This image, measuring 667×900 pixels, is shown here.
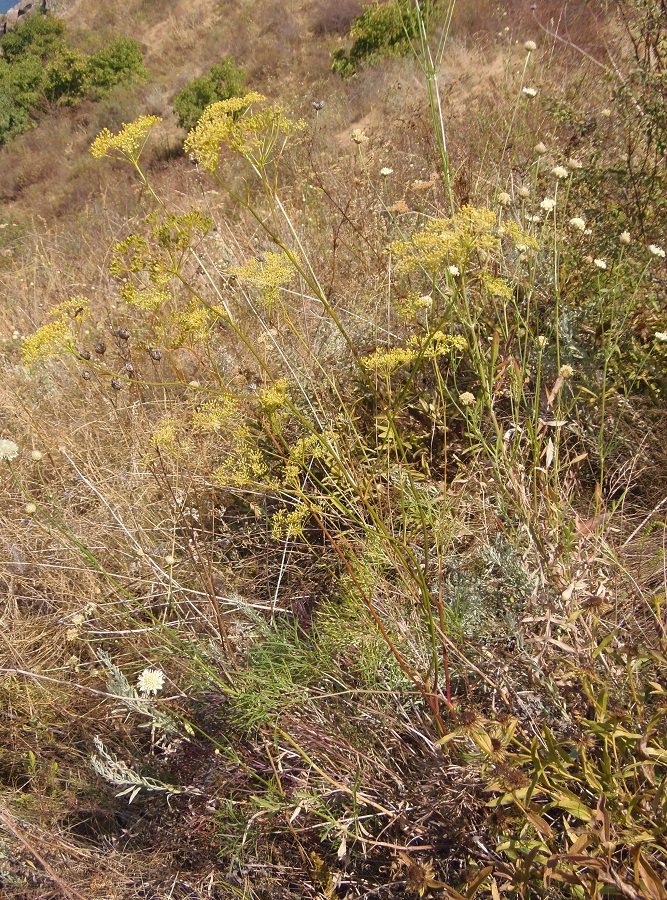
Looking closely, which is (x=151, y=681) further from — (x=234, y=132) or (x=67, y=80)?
(x=67, y=80)

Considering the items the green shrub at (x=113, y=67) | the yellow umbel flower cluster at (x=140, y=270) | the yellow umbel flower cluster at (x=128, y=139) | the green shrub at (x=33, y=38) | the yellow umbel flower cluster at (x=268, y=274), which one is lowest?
the yellow umbel flower cluster at (x=268, y=274)

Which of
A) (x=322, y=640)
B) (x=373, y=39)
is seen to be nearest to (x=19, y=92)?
(x=373, y=39)

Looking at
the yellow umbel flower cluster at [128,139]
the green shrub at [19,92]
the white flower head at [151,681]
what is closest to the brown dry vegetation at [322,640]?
the white flower head at [151,681]

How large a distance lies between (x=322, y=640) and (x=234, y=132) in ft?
4.40

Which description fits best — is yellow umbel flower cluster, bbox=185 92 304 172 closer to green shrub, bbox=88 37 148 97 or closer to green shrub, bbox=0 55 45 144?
green shrub, bbox=0 55 45 144

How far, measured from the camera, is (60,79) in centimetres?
2141

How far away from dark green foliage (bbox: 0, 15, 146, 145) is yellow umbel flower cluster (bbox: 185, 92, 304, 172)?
77.1ft

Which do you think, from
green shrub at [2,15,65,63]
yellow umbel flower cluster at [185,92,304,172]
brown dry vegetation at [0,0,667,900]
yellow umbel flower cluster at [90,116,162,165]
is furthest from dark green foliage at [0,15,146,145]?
yellow umbel flower cluster at [185,92,304,172]

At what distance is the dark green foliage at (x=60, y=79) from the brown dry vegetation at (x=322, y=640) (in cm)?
2230

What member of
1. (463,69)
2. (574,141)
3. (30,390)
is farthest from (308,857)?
(463,69)

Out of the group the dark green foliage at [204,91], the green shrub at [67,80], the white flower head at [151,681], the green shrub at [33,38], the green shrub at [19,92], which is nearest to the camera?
the white flower head at [151,681]

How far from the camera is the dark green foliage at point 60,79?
67.5 feet

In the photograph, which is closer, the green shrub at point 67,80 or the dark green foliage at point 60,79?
the dark green foliage at point 60,79

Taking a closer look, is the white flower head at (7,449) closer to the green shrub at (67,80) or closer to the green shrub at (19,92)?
the green shrub at (19,92)
